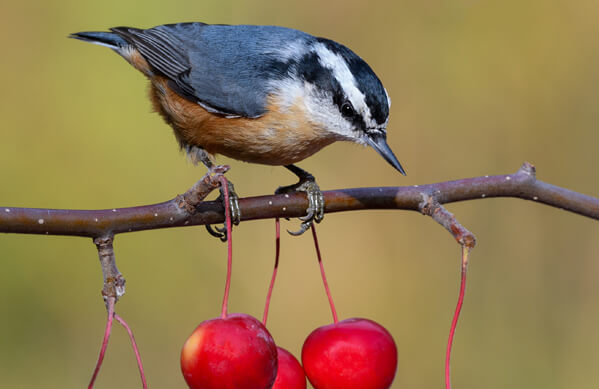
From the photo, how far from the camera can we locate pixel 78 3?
3592 millimetres

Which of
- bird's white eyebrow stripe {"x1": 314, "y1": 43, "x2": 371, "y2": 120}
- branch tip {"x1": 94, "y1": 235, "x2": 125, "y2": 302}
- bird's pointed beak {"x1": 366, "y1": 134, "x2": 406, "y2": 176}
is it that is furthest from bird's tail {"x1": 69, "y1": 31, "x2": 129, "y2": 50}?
branch tip {"x1": 94, "y1": 235, "x2": 125, "y2": 302}

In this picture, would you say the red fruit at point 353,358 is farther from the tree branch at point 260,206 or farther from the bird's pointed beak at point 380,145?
the bird's pointed beak at point 380,145

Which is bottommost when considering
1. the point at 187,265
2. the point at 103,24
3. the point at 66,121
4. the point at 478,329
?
the point at 478,329

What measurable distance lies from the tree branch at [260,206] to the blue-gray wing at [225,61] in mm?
510

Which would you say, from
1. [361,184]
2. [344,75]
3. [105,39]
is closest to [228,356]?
[344,75]

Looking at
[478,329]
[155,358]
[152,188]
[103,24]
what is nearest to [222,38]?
[152,188]

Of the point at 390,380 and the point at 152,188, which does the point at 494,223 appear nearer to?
the point at 152,188

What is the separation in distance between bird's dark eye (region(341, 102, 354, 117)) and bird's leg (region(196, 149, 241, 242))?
18.6 inches

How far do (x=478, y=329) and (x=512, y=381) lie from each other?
257 mm

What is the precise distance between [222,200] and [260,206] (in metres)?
0.11

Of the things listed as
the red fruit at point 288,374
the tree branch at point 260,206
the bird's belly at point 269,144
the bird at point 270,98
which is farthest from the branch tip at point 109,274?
the bird's belly at point 269,144

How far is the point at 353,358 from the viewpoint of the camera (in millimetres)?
1722

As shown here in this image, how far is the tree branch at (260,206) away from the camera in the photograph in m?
1.68

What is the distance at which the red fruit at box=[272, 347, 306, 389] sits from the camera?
5.56 feet
